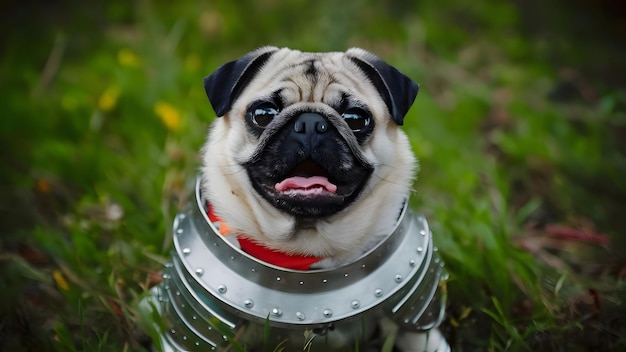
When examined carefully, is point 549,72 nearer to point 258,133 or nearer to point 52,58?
point 258,133

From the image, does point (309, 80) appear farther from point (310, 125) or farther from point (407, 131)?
point (407, 131)

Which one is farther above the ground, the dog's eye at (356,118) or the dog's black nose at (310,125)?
the dog's black nose at (310,125)

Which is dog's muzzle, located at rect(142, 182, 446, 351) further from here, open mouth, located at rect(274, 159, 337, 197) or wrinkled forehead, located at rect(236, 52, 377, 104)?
wrinkled forehead, located at rect(236, 52, 377, 104)

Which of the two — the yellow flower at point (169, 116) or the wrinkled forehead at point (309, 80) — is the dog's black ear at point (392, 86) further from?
the yellow flower at point (169, 116)

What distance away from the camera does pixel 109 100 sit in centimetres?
427

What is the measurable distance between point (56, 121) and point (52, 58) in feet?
3.10

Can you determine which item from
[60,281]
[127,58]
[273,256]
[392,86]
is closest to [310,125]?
[392,86]

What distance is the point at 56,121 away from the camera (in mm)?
4270

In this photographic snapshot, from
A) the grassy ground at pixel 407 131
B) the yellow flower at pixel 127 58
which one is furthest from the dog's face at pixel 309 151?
the yellow flower at pixel 127 58

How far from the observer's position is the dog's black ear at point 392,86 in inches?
94.3

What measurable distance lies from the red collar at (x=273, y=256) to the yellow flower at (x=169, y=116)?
5.80 feet

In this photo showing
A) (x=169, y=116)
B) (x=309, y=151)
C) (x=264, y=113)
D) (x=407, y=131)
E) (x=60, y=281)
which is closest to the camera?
(x=309, y=151)

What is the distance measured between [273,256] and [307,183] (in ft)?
1.08

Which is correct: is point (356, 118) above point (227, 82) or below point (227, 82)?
below
